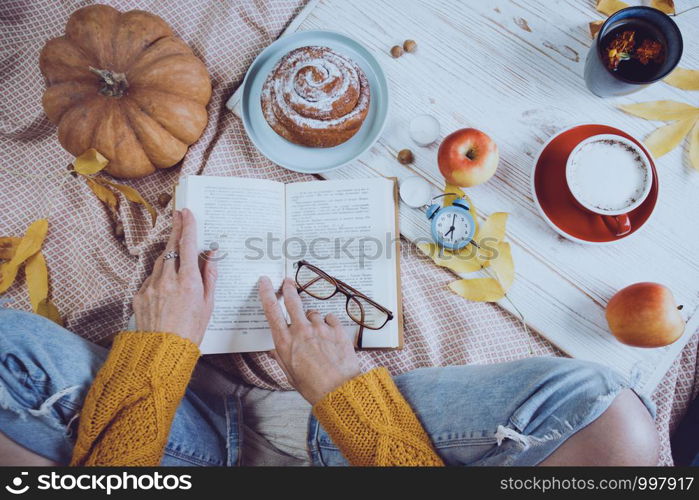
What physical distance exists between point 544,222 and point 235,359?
72 cm

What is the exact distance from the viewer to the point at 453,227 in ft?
3.00

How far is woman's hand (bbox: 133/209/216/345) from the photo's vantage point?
34.9 inches

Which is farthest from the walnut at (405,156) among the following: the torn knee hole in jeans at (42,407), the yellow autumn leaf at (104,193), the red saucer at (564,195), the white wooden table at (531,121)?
the torn knee hole in jeans at (42,407)

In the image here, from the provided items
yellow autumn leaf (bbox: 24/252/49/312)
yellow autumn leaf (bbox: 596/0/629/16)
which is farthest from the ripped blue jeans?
yellow autumn leaf (bbox: 596/0/629/16)

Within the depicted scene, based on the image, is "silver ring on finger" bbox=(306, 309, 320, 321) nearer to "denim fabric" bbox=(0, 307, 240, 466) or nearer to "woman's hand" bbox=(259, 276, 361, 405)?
"woman's hand" bbox=(259, 276, 361, 405)

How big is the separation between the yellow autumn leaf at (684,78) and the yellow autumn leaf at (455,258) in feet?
1.68

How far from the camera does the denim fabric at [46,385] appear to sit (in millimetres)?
829

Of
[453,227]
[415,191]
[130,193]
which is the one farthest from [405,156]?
[130,193]

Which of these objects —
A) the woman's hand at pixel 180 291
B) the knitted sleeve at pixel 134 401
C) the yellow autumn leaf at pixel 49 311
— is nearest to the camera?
the knitted sleeve at pixel 134 401

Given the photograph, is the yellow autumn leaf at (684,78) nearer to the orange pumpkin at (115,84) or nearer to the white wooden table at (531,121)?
the white wooden table at (531,121)

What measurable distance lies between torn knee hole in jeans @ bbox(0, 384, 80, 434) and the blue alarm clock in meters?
0.75

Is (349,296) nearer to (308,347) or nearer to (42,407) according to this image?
(308,347)

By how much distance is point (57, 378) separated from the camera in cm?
84
